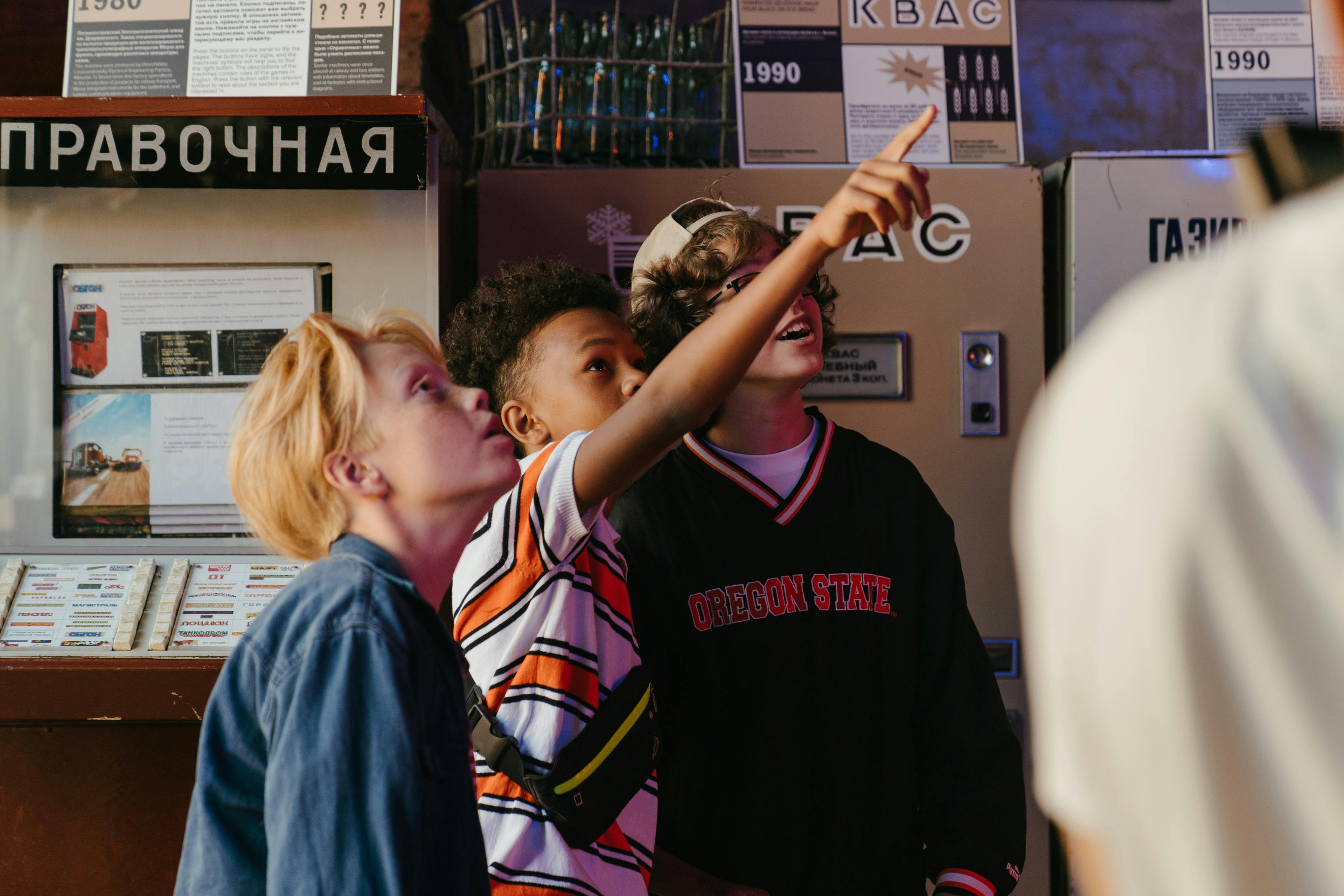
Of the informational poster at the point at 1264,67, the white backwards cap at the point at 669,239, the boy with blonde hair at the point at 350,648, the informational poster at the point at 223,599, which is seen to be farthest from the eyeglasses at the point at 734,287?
the informational poster at the point at 1264,67

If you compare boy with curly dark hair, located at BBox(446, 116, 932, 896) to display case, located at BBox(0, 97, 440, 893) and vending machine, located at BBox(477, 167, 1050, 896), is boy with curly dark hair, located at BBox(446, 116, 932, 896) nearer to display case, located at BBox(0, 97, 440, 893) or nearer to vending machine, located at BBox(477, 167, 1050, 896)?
display case, located at BBox(0, 97, 440, 893)

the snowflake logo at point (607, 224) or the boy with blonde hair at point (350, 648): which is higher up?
the snowflake logo at point (607, 224)

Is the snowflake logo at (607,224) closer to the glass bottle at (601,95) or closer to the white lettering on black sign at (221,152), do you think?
the glass bottle at (601,95)

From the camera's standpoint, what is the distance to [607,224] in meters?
2.16

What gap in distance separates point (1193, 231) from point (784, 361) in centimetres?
130

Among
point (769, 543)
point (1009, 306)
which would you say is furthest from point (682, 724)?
point (1009, 306)

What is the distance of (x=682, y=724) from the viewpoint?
1392 millimetres

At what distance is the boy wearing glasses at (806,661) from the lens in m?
1.35

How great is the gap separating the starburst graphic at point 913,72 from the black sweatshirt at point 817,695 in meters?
1.30

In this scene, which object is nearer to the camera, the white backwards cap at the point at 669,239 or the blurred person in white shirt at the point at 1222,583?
the blurred person in white shirt at the point at 1222,583

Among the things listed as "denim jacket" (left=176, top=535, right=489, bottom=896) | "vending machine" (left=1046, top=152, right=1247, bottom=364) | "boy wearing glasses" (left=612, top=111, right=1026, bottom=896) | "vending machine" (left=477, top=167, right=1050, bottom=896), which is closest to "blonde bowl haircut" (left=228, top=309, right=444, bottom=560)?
"denim jacket" (left=176, top=535, right=489, bottom=896)

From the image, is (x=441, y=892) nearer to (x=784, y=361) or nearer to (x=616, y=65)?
(x=784, y=361)

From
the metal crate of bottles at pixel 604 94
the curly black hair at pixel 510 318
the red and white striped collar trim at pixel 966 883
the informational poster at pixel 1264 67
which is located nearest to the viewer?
the red and white striped collar trim at pixel 966 883

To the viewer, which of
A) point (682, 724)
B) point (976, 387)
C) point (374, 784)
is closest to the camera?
point (374, 784)
